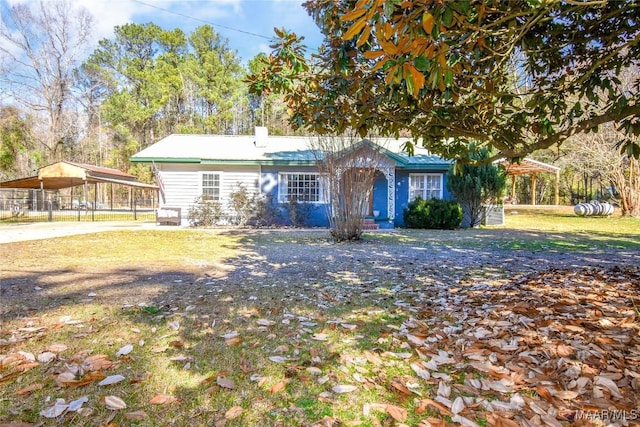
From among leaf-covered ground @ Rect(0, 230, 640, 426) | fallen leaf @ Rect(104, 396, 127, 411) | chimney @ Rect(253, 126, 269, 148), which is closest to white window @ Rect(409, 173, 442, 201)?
chimney @ Rect(253, 126, 269, 148)

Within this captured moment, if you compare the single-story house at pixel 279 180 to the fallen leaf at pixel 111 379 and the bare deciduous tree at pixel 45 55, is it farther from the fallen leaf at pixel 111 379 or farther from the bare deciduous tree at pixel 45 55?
the bare deciduous tree at pixel 45 55

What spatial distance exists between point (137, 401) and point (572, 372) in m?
2.71

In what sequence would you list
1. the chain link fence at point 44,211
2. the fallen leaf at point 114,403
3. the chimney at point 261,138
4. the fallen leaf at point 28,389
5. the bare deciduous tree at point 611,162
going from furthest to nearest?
1. the chain link fence at point 44,211
2. the bare deciduous tree at point 611,162
3. the chimney at point 261,138
4. the fallen leaf at point 28,389
5. the fallen leaf at point 114,403

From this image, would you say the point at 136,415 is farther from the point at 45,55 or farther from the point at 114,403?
the point at 45,55

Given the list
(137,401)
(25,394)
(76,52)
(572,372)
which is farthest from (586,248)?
(76,52)

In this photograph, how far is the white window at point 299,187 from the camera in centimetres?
1491

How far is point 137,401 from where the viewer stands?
2.11 m

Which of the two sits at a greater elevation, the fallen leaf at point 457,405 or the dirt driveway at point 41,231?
the dirt driveway at point 41,231

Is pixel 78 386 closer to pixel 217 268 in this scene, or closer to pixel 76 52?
pixel 217 268

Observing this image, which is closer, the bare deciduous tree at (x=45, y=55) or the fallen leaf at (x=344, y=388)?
the fallen leaf at (x=344, y=388)

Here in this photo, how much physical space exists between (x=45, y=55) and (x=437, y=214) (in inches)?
1224

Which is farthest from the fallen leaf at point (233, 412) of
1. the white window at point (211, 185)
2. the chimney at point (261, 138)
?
the chimney at point (261, 138)

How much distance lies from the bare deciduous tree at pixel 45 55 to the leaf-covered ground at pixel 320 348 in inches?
1131

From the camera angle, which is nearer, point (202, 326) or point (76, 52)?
point (202, 326)
